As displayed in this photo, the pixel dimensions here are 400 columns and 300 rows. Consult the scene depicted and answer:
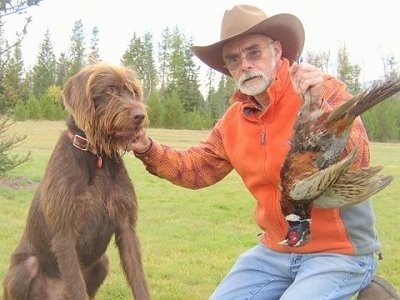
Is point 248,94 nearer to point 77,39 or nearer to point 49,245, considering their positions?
point 49,245

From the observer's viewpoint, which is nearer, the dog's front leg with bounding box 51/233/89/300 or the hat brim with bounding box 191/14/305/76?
the dog's front leg with bounding box 51/233/89/300

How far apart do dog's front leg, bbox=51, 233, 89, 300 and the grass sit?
153 centimetres

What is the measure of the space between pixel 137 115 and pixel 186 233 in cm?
527

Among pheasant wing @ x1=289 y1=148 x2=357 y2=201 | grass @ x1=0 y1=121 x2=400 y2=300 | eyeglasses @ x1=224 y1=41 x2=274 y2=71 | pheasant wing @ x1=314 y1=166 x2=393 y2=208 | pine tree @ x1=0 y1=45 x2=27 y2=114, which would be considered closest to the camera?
pheasant wing @ x1=289 y1=148 x2=357 y2=201

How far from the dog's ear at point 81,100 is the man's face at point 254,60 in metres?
1.04

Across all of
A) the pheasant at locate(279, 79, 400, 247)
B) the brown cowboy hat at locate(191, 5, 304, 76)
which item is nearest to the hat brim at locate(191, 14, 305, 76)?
the brown cowboy hat at locate(191, 5, 304, 76)

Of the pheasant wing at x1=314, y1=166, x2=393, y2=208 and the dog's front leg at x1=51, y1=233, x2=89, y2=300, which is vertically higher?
the pheasant wing at x1=314, y1=166, x2=393, y2=208

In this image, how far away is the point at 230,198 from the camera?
1316cm

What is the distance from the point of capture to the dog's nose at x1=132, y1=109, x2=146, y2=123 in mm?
4098

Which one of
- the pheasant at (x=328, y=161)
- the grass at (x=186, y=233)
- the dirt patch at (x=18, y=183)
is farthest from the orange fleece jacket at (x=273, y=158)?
the dirt patch at (x=18, y=183)

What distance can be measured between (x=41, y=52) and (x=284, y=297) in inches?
2680

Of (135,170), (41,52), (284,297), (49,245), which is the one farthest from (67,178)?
(41,52)

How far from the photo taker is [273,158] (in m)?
4.45

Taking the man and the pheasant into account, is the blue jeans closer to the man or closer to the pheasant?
the man
